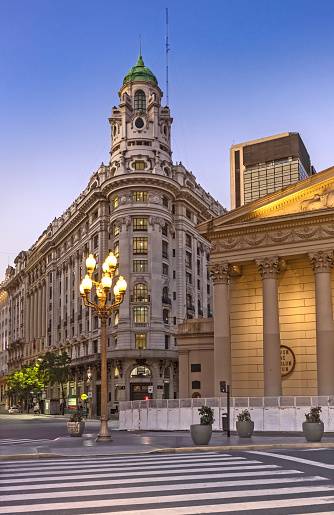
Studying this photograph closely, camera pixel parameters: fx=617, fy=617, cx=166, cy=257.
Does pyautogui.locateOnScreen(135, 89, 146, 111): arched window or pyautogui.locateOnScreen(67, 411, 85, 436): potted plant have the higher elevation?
pyautogui.locateOnScreen(135, 89, 146, 111): arched window

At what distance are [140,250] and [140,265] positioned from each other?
1.93m

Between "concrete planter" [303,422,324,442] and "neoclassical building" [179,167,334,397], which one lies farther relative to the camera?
"neoclassical building" [179,167,334,397]

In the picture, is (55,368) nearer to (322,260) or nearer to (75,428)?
(322,260)

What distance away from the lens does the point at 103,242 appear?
8400cm

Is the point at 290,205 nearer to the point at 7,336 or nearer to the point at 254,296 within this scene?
the point at 254,296

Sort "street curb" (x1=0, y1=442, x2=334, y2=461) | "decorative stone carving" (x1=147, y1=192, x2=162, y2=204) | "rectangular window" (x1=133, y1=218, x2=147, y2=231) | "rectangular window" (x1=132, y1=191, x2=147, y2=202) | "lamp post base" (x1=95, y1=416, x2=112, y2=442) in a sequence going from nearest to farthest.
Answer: "street curb" (x1=0, y1=442, x2=334, y2=461) → "lamp post base" (x1=95, y1=416, x2=112, y2=442) → "rectangular window" (x1=133, y1=218, x2=147, y2=231) → "decorative stone carving" (x1=147, y1=192, x2=162, y2=204) → "rectangular window" (x1=132, y1=191, x2=147, y2=202)

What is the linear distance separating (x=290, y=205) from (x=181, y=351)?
15919 mm

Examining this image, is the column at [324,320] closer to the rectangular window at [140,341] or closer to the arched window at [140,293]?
the arched window at [140,293]

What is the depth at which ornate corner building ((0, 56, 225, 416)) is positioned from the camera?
7679 cm

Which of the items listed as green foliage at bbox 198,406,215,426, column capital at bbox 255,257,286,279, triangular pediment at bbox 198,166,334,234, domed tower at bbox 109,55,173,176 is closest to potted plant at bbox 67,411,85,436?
green foliage at bbox 198,406,215,426

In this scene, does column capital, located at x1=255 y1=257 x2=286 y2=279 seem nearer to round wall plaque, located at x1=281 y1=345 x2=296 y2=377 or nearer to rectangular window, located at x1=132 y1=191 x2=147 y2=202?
round wall plaque, located at x1=281 y1=345 x2=296 y2=377

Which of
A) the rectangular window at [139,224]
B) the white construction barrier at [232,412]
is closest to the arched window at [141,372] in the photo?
the rectangular window at [139,224]

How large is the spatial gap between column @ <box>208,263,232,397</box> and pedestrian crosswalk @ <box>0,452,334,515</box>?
25.3m

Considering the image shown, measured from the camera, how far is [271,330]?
4162 cm
